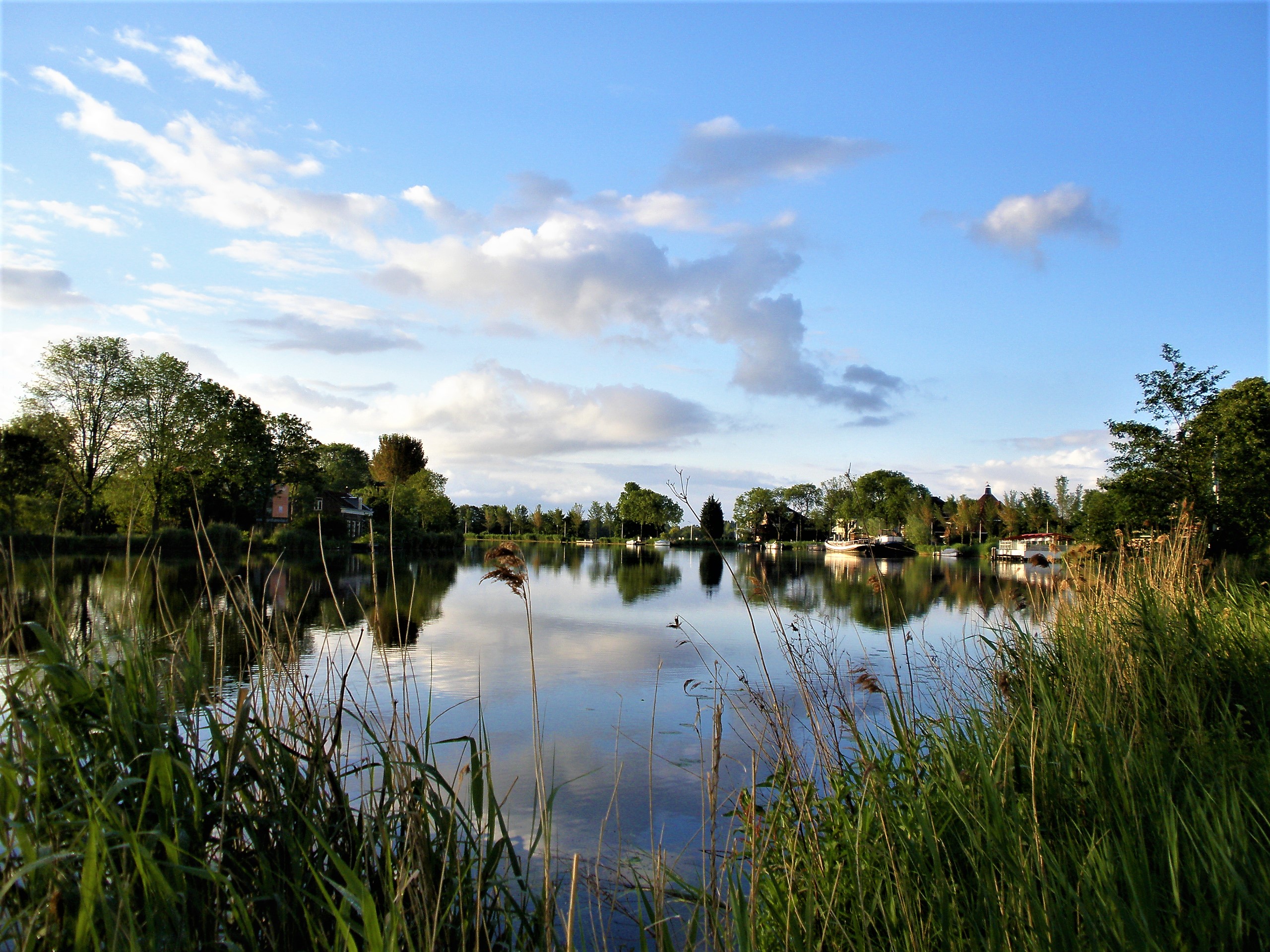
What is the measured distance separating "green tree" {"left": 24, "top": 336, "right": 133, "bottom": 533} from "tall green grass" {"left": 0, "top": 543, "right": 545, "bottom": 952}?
122 ft

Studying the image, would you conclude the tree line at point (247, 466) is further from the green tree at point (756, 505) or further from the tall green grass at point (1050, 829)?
the green tree at point (756, 505)

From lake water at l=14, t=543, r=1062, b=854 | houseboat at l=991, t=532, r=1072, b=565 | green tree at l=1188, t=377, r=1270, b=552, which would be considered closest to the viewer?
lake water at l=14, t=543, r=1062, b=854

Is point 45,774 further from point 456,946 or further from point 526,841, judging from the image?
point 526,841

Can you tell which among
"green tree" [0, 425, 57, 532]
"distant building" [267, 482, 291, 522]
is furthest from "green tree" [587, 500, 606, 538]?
"green tree" [0, 425, 57, 532]

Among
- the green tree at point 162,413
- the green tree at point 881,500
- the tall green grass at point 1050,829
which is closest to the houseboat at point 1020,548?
the green tree at point 881,500

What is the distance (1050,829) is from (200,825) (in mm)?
2900

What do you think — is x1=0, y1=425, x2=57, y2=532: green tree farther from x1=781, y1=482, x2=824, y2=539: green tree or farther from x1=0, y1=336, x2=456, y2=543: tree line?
x1=781, y1=482, x2=824, y2=539: green tree

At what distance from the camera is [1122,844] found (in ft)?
8.00

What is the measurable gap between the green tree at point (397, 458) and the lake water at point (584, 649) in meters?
55.6

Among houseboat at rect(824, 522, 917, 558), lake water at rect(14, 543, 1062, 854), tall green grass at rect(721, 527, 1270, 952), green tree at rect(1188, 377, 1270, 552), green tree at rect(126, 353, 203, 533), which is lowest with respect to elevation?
houseboat at rect(824, 522, 917, 558)

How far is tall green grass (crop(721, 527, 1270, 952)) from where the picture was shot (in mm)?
2133

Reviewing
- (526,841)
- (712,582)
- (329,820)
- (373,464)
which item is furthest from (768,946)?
(373,464)

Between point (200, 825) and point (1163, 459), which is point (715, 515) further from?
point (200, 825)

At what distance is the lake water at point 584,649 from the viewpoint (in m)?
5.39
